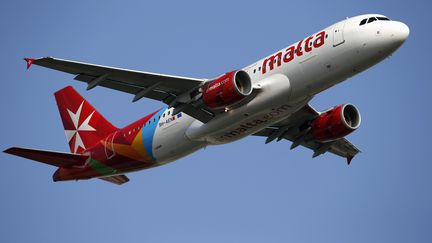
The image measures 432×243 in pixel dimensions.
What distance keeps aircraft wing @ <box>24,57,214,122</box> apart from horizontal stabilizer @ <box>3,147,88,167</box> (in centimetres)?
612

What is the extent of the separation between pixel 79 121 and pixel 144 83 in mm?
10850

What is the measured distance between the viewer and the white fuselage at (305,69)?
31.9 metres

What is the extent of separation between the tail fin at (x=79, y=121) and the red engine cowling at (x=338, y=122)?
12.8m

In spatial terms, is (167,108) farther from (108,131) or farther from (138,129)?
(108,131)

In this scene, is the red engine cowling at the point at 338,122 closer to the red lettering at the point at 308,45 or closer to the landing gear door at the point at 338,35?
the red lettering at the point at 308,45

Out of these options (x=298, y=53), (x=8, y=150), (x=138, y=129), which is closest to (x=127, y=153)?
(x=138, y=129)

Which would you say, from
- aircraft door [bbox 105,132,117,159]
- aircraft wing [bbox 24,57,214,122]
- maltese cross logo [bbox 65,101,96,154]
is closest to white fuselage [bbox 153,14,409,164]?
aircraft wing [bbox 24,57,214,122]

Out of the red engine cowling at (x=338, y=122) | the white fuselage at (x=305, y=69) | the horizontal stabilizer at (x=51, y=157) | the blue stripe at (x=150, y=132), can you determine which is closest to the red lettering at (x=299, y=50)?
the white fuselage at (x=305, y=69)

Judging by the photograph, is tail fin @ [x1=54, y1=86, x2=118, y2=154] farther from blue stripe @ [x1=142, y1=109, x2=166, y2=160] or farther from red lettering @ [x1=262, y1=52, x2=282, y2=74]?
red lettering @ [x1=262, y1=52, x2=282, y2=74]

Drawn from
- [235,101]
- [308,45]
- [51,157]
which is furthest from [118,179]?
[308,45]

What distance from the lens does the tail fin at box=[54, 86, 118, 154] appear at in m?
42.9

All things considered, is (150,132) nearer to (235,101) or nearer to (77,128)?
(235,101)

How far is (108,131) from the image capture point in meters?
42.6

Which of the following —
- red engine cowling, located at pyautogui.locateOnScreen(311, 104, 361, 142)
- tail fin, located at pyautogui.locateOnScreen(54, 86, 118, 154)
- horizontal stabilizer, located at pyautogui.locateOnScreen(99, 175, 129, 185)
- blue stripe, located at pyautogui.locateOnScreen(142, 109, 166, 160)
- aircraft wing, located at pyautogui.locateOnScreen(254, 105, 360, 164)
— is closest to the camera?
blue stripe, located at pyautogui.locateOnScreen(142, 109, 166, 160)
